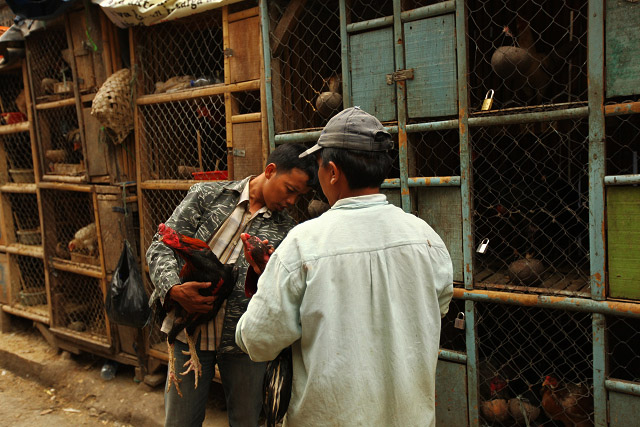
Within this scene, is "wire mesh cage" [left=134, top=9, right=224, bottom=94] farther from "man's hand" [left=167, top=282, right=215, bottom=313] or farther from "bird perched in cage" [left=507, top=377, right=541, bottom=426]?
"bird perched in cage" [left=507, top=377, right=541, bottom=426]

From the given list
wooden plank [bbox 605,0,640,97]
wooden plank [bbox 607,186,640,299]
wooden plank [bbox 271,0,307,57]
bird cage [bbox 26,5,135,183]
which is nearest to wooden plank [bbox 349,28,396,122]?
wooden plank [bbox 271,0,307,57]

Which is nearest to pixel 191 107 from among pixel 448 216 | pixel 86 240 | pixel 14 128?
pixel 86 240

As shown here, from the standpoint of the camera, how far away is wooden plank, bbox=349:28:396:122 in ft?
9.34

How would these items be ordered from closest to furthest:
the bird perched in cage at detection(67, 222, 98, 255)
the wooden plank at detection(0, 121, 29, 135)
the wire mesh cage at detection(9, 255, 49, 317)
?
the bird perched in cage at detection(67, 222, 98, 255) < the wooden plank at detection(0, 121, 29, 135) < the wire mesh cage at detection(9, 255, 49, 317)

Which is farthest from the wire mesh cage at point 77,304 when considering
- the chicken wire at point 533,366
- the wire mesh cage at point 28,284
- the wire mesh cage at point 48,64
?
the chicken wire at point 533,366

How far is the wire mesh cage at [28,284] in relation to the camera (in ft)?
18.5

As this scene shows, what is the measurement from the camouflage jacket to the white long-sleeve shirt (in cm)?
93

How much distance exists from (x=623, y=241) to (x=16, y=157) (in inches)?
255

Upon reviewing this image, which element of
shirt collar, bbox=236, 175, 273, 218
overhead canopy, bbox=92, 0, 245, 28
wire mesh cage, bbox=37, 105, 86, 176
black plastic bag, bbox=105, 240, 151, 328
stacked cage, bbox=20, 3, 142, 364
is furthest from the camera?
wire mesh cage, bbox=37, 105, 86, 176

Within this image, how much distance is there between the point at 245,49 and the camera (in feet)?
11.5

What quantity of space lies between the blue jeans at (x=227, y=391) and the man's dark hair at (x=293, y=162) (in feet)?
3.21

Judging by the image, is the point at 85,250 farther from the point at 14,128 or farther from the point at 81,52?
the point at 81,52

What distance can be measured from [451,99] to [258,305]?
5.93 feet

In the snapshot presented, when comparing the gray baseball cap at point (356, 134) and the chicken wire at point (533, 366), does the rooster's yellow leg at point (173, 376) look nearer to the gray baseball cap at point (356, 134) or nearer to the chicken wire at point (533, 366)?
the gray baseball cap at point (356, 134)
